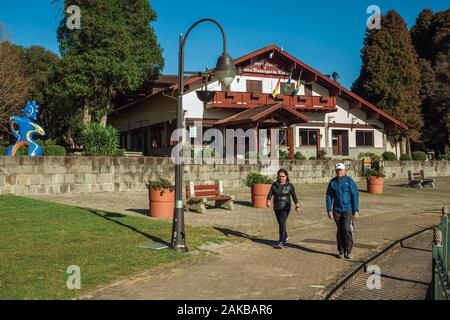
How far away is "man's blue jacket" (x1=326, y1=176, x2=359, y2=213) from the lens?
8.62 metres

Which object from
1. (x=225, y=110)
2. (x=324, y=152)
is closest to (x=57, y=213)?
(x=225, y=110)

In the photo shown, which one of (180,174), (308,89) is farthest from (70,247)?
(308,89)

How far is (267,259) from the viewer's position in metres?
8.42

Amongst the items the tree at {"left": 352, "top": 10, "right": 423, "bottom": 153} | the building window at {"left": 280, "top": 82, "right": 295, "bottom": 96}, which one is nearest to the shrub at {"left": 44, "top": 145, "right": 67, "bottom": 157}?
the building window at {"left": 280, "top": 82, "right": 295, "bottom": 96}

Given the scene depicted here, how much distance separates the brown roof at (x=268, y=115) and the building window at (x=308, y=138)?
222 inches

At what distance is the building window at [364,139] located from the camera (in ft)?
116

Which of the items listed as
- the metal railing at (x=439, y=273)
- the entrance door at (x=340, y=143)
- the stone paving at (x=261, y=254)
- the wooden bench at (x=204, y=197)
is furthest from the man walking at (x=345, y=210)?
the entrance door at (x=340, y=143)

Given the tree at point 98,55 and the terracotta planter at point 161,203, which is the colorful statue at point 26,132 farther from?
the tree at point 98,55

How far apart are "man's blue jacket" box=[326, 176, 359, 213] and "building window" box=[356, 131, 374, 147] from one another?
27484 mm

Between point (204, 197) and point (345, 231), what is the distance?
20.9ft

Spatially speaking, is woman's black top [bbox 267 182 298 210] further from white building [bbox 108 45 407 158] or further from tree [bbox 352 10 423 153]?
tree [bbox 352 10 423 153]

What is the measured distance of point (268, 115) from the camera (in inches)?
1056
